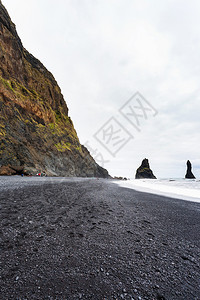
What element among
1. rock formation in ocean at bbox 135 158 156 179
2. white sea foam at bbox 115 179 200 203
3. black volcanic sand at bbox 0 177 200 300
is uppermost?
rock formation in ocean at bbox 135 158 156 179

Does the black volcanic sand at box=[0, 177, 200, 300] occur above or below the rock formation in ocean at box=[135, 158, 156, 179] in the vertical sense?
below

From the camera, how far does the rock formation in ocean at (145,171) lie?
11531 centimetres

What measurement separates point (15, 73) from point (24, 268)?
41.3 metres

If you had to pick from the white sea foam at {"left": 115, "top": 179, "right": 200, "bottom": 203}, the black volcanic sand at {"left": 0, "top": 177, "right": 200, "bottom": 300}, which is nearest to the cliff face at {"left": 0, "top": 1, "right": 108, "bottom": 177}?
the white sea foam at {"left": 115, "top": 179, "right": 200, "bottom": 203}

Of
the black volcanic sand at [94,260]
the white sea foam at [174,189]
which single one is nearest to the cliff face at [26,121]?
the white sea foam at [174,189]

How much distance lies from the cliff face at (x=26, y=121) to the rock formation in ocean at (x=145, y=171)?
84.8m

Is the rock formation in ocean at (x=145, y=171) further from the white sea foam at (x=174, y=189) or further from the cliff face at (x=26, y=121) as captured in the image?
the white sea foam at (x=174, y=189)

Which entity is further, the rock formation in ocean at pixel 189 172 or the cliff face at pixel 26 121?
the rock formation in ocean at pixel 189 172

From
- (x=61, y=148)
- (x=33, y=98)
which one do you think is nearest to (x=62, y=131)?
(x=61, y=148)

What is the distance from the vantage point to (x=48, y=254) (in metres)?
1.47

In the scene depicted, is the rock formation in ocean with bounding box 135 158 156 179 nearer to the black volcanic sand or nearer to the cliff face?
the cliff face

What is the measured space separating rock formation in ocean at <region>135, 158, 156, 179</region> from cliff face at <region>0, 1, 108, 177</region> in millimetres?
→ 84782

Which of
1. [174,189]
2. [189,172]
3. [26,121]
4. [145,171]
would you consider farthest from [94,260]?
[189,172]

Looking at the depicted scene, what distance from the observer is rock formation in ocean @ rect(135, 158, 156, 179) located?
115312 millimetres
